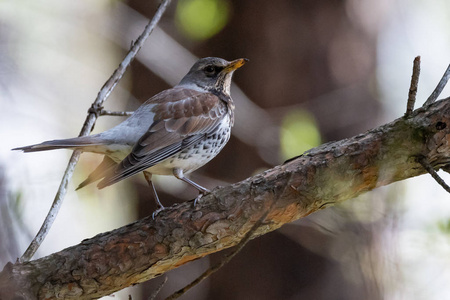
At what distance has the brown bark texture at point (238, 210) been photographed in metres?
2.58

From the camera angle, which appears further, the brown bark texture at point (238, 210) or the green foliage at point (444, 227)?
the green foliage at point (444, 227)

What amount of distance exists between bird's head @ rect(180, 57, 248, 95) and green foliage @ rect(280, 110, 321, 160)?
0.60 meters

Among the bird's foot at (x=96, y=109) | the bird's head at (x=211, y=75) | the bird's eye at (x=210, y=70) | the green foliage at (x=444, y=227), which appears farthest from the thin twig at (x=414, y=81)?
the bird's eye at (x=210, y=70)

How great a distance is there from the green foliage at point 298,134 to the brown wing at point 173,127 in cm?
55

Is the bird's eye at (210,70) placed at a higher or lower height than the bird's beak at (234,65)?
higher

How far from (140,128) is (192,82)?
102 centimetres

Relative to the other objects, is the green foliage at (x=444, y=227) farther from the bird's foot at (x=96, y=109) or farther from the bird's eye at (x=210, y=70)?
the bird's foot at (x=96, y=109)

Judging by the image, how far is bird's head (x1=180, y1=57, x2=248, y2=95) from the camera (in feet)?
14.7

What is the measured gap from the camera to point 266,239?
4.68 metres

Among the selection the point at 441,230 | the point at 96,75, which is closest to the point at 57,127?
the point at 96,75

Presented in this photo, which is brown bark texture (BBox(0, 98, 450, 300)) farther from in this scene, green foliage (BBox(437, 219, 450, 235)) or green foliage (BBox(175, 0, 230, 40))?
green foliage (BBox(175, 0, 230, 40))

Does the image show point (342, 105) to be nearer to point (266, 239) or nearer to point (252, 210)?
point (266, 239)

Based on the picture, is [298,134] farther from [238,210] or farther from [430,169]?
[430,169]

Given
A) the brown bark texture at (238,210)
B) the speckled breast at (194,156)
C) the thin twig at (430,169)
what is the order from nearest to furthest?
the thin twig at (430,169) → the brown bark texture at (238,210) → the speckled breast at (194,156)
